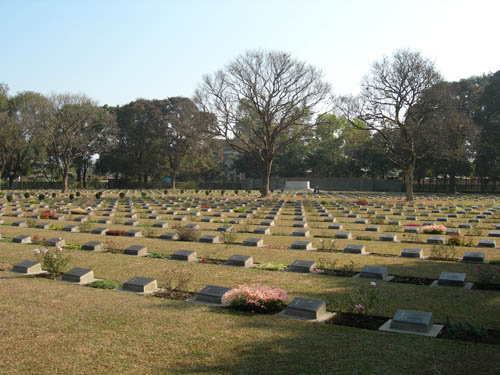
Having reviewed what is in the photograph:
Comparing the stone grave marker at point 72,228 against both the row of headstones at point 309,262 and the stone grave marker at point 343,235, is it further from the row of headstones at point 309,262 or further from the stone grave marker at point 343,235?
the stone grave marker at point 343,235

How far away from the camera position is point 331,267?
8.80m

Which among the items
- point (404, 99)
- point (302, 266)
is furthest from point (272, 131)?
point (302, 266)

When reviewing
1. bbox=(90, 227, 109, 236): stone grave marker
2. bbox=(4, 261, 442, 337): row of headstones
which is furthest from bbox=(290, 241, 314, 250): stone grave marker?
bbox=(90, 227, 109, 236): stone grave marker

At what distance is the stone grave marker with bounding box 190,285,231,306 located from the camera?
21.0 feet

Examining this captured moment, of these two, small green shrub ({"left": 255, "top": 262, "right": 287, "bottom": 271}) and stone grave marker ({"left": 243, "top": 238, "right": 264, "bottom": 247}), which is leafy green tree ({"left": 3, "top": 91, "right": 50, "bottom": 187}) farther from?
small green shrub ({"left": 255, "top": 262, "right": 287, "bottom": 271})

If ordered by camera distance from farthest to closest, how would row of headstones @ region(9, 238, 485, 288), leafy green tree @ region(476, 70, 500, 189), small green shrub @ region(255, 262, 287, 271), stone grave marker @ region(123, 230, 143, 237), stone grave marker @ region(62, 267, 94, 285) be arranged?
leafy green tree @ region(476, 70, 500, 189) → stone grave marker @ region(123, 230, 143, 237) → small green shrub @ region(255, 262, 287, 271) → stone grave marker @ region(62, 267, 94, 285) → row of headstones @ region(9, 238, 485, 288)

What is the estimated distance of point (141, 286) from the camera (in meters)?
7.03

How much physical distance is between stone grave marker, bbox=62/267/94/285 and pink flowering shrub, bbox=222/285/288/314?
2847 mm

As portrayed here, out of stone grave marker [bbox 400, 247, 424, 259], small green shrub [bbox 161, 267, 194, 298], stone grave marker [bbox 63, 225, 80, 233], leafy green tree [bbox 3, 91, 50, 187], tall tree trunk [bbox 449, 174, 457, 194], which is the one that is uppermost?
leafy green tree [bbox 3, 91, 50, 187]

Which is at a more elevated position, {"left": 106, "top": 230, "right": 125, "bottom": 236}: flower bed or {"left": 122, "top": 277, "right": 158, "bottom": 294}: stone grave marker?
{"left": 122, "top": 277, "right": 158, "bottom": 294}: stone grave marker

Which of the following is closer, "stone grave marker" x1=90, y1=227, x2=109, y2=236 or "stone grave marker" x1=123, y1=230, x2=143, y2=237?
"stone grave marker" x1=123, y1=230, x2=143, y2=237

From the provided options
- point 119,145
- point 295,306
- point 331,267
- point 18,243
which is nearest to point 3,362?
point 295,306

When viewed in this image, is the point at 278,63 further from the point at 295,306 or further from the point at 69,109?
the point at 295,306

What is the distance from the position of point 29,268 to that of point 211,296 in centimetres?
411
